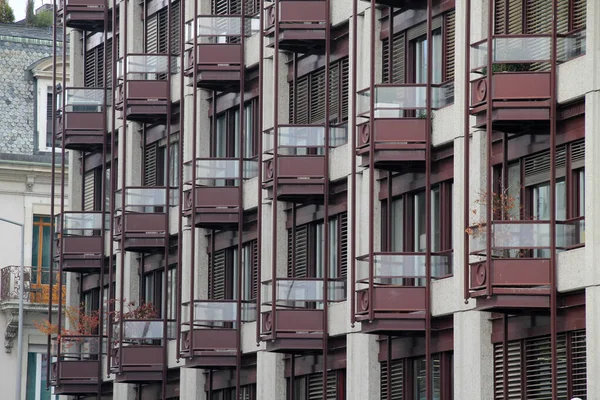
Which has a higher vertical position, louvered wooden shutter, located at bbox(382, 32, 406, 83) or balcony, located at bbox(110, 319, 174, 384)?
louvered wooden shutter, located at bbox(382, 32, 406, 83)

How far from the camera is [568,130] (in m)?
37.4

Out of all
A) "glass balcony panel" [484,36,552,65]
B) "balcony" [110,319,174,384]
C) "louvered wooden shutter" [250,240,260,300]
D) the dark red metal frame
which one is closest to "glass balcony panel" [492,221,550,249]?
the dark red metal frame

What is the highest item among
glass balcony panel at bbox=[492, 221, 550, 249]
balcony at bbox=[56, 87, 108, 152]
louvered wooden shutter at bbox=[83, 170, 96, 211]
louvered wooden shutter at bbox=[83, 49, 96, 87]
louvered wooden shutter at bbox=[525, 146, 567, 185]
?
louvered wooden shutter at bbox=[83, 49, 96, 87]

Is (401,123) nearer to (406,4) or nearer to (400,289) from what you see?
(406,4)

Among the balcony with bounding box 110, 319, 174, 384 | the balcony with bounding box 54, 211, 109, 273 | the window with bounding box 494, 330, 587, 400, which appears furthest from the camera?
the balcony with bounding box 54, 211, 109, 273

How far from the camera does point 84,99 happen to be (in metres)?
61.2

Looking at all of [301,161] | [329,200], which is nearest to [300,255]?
[329,200]

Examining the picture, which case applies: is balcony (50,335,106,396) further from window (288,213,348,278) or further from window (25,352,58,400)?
window (288,213,348,278)

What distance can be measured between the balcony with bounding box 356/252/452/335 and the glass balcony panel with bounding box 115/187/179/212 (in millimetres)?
14735

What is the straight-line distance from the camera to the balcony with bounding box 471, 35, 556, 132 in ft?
123

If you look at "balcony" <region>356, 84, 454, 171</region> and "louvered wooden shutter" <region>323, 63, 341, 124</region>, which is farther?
"louvered wooden shutter" <region>323, 63, 341, 124</region>

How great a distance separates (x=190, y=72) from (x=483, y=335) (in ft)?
52.4

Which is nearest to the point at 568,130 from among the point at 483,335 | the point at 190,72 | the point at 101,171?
the point at 483,335

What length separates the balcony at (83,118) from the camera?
61.0 m
